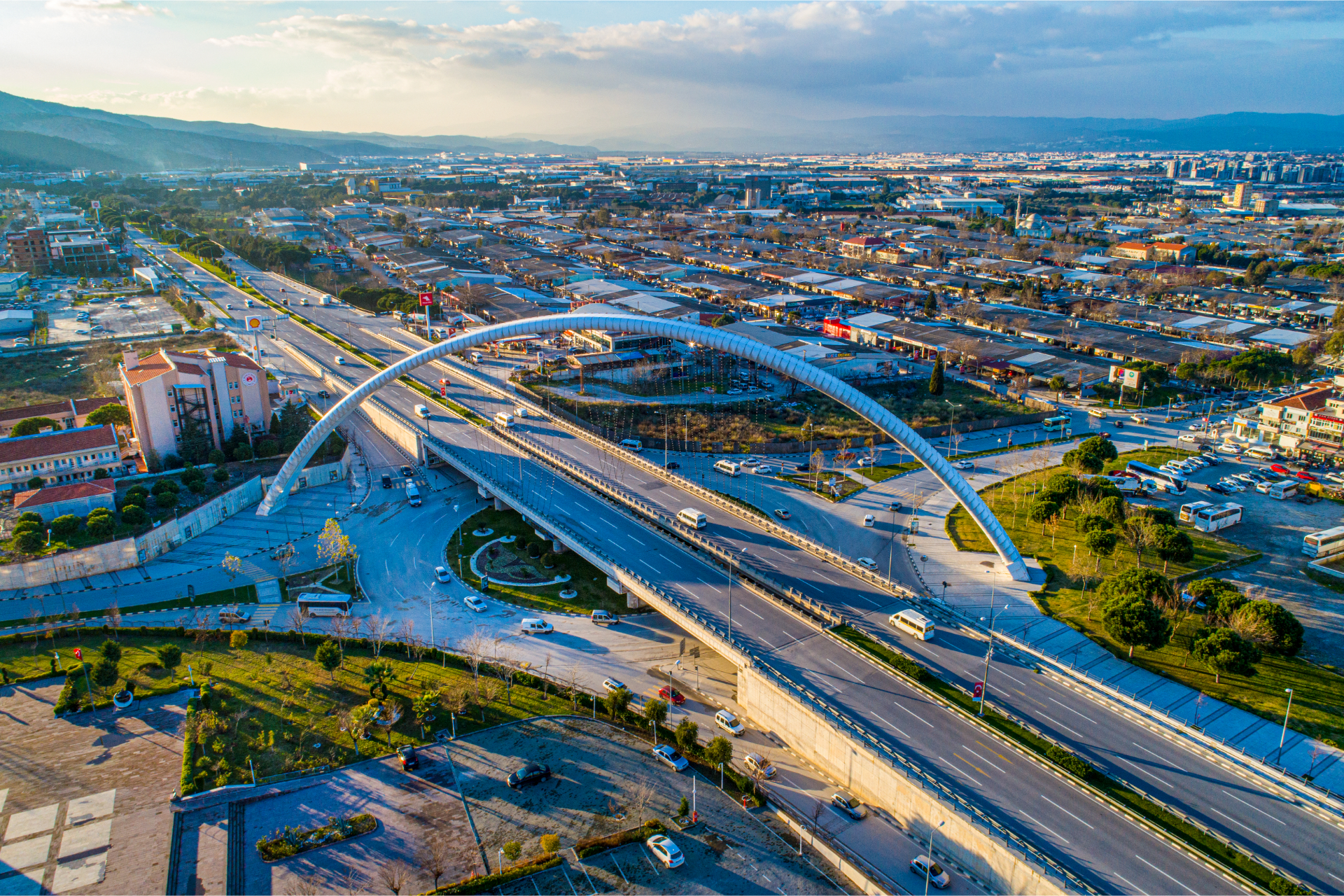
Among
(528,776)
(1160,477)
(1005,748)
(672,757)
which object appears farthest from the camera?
(1160,477)

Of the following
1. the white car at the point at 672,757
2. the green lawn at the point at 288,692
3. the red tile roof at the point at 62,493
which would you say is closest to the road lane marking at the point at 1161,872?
the white car at the point at 672,757

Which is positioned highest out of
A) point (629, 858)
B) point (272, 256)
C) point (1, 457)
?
point (272, 256)

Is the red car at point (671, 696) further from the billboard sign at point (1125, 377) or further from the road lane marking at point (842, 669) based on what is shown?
the billboard sign at point (1125, 377)

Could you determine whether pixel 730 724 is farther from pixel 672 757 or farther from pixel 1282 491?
→ pixel 1282 491

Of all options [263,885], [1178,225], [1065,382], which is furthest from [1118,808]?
[1178,225]

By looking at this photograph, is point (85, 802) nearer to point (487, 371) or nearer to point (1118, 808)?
point (1118, 808)

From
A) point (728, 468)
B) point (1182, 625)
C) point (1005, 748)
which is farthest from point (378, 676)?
point (1182, 625)

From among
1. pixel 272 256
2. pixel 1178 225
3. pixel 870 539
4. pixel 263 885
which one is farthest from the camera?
pixel 1178 225
